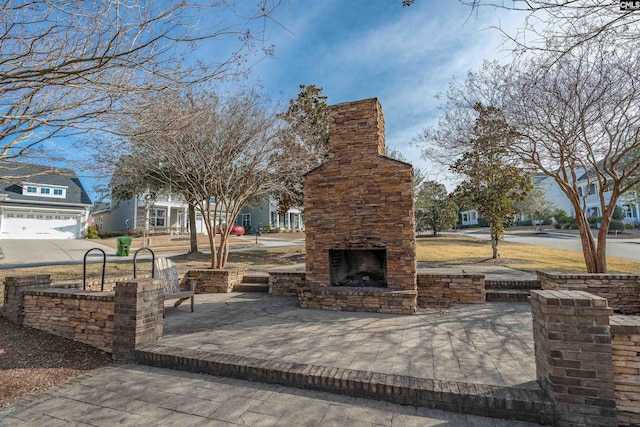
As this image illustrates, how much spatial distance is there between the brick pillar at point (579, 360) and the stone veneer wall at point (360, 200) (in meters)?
3.01

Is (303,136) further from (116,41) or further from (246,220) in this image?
(246,220)

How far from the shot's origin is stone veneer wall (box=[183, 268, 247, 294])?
25.0ft

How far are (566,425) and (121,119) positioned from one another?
572 cm

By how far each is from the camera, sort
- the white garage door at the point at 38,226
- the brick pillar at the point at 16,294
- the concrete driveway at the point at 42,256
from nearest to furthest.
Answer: the brick pillar at the point at 16,294, the concrete driveway at the point at 42,256, the white garage door at the point at 38,226

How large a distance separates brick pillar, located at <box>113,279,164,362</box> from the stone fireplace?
9.33 feet

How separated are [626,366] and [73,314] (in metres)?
6.10

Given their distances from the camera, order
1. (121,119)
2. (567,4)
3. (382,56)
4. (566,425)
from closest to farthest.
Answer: (566,425) < (567,4) < (121,119) < (382,56)

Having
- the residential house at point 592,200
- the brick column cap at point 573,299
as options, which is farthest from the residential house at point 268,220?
the brick column cap at point 573,299

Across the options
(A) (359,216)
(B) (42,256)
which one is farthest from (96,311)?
(B) (42,256)

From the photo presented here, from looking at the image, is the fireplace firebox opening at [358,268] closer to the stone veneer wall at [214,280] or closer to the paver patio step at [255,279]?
the paver patio step at [255,279]

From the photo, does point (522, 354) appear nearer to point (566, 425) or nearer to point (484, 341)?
point (484, 341)

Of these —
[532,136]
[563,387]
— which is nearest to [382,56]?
[563,387]

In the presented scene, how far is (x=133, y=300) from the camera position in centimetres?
352

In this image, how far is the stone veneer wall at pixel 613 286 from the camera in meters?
5.28
